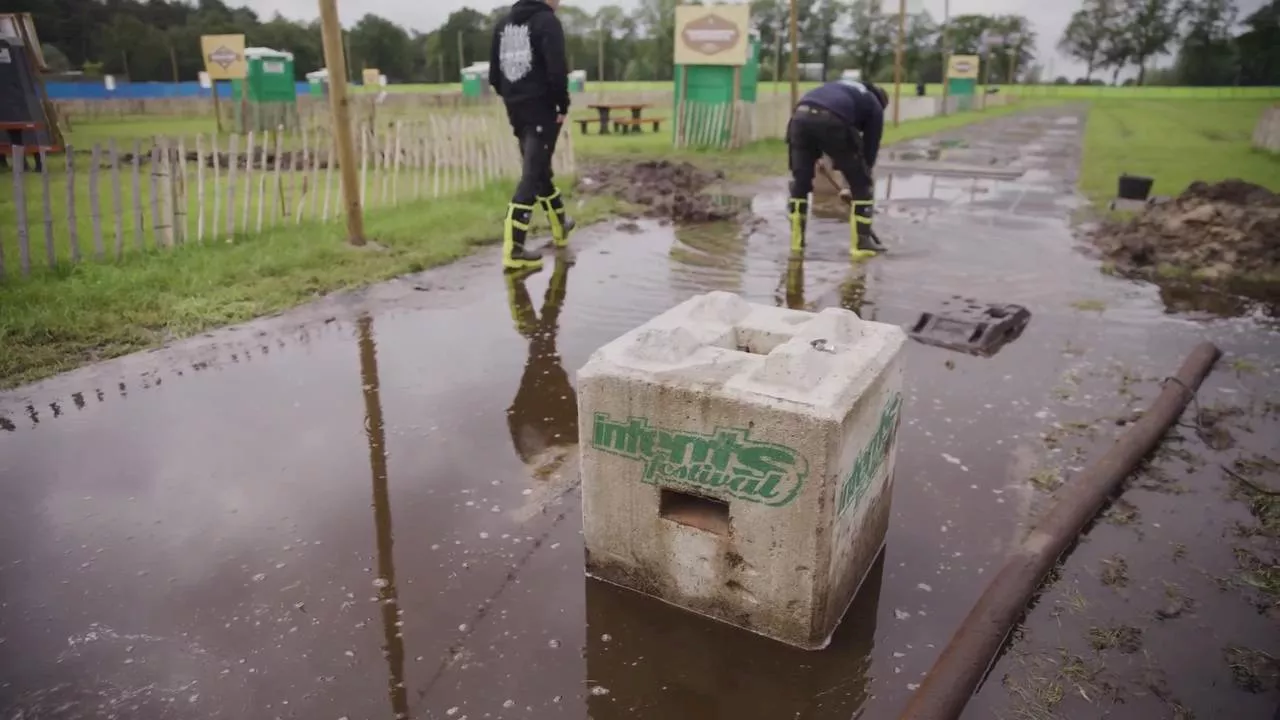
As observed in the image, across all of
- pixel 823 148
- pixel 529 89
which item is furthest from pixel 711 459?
pixel 823 148

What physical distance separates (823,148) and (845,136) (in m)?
0.37

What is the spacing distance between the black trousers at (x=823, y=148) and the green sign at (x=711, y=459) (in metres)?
5.35

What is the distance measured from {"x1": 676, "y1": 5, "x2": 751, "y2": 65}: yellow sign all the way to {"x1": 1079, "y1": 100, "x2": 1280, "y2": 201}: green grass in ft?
25.2

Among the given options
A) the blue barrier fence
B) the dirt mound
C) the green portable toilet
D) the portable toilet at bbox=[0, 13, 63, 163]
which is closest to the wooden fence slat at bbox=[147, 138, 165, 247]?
the dirt mound

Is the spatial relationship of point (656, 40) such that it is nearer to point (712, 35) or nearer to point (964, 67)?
point (964, 67)

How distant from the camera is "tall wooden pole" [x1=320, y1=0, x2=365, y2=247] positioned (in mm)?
7516

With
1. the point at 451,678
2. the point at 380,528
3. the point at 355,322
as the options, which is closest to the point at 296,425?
the point at 380,528

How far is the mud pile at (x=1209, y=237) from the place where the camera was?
7.31 m

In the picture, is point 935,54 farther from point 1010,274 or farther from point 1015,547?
point 1015,547

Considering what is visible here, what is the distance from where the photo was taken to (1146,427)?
3949 mm

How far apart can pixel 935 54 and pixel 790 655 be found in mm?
90752

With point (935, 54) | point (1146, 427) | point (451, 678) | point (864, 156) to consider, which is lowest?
point (451, 678)

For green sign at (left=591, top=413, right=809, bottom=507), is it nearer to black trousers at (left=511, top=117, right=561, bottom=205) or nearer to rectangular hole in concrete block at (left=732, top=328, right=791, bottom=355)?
rectangular hole in concrete block at (left=732, top=328, right=791, bottom=355)

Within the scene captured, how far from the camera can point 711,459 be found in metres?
2.58
